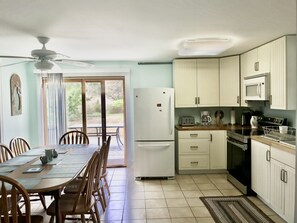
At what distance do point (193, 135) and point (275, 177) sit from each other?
5.92ft

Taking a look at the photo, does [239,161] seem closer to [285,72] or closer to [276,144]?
[276,144]

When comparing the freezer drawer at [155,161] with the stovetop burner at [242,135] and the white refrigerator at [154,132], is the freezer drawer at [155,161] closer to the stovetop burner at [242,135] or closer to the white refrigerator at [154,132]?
the white refrigerator at [154,132]

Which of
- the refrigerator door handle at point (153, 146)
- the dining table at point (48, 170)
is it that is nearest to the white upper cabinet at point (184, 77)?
the refrigerator door handle at point (153, 146)

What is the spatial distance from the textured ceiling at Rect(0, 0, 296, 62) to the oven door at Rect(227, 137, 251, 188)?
150 cm

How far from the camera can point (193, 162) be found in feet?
15.2

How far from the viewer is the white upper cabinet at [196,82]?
4.74 metres

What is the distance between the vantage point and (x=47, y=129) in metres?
5.00

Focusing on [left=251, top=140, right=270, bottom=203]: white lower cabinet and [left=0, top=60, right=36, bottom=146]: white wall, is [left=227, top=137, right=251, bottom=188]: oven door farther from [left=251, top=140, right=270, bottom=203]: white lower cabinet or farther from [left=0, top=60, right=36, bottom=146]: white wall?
[left=0, top=60, right=36, bottom=146]: white wall

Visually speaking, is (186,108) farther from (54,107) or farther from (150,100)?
(54,107)

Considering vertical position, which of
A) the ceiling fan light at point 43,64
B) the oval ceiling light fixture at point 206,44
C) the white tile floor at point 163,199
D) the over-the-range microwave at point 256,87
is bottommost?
the white tile floor at point 163,199

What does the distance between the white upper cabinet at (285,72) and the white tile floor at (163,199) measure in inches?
54.2

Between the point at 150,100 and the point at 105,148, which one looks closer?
the point at 105,148

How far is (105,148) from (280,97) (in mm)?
2308

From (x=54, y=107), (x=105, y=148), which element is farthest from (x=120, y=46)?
(x=54, y=107)
